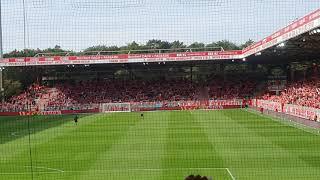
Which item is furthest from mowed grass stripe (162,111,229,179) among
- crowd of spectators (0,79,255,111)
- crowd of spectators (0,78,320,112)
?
crowd of spectators (0,79,255,111)

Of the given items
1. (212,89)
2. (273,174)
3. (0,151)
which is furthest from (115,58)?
(273,174)

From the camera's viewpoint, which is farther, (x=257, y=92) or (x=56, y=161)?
(x=257, y=92)

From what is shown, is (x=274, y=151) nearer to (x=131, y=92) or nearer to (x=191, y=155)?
(x=191, y=155)

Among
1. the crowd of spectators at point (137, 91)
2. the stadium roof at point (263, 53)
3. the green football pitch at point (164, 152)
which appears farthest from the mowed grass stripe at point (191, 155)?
the crowd of spectators at point (137, 91)

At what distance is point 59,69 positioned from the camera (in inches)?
1489

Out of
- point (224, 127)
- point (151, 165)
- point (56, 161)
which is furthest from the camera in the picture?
point (224, 127)

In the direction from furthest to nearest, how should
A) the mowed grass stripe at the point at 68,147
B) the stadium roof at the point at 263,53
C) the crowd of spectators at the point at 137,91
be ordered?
the crowd of spectators at the point at 137,91 < the stadium roof at the point at 263,53 < the mowed grass stripe at the point at 68,147

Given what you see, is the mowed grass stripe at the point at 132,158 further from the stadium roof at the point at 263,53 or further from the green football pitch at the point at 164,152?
the stadium roof at the point at 263,53

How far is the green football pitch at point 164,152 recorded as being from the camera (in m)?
11.5

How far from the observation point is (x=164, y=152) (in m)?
14.4

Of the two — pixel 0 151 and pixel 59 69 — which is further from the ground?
pixel 59 69

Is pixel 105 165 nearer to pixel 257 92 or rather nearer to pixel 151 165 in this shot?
pixel 151 165

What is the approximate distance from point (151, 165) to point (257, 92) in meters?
25.8

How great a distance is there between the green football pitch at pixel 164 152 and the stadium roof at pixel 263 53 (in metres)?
3.18
